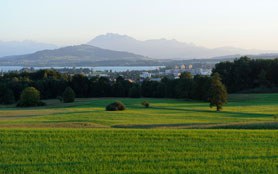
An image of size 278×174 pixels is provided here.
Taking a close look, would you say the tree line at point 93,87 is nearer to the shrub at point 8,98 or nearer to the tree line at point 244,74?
the shrub at point 8,98

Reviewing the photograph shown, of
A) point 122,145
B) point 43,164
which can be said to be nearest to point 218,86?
point 122,145

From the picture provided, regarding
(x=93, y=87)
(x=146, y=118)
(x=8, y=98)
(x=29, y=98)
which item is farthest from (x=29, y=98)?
(x=146, y=118)

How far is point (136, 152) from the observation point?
578 inches

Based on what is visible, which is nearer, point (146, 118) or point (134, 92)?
point (146, 118)

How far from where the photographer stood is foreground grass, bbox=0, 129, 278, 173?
12391 millimetres

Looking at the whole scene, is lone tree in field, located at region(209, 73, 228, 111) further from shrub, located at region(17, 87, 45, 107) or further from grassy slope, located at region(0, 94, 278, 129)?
shrub, located at region(17, 87, 45, 107)

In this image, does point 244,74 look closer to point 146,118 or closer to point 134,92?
point 134,92

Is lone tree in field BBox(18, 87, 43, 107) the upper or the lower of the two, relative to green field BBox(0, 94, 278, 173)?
lower

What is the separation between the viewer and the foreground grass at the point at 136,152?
12391mm

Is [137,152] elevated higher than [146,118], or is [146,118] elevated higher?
[137,152]

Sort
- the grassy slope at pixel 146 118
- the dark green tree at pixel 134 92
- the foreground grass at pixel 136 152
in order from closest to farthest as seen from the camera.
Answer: the foreground grass at pixel 136 152, the grassy slope at pixel 146 118, the dark green tree at pixel 134 92

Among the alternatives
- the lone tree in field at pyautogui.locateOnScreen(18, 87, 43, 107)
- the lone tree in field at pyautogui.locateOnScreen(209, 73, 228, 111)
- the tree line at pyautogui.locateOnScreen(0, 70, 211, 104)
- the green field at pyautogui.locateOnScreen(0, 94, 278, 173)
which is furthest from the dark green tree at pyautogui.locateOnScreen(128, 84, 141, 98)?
the green field at pyautogui.locateOnScreen(0, 94, 278, 173)

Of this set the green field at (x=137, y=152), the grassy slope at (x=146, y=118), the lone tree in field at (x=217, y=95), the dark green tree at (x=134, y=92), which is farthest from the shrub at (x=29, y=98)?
the green field at (x=137, y=152)

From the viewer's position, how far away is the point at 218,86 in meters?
56.8
